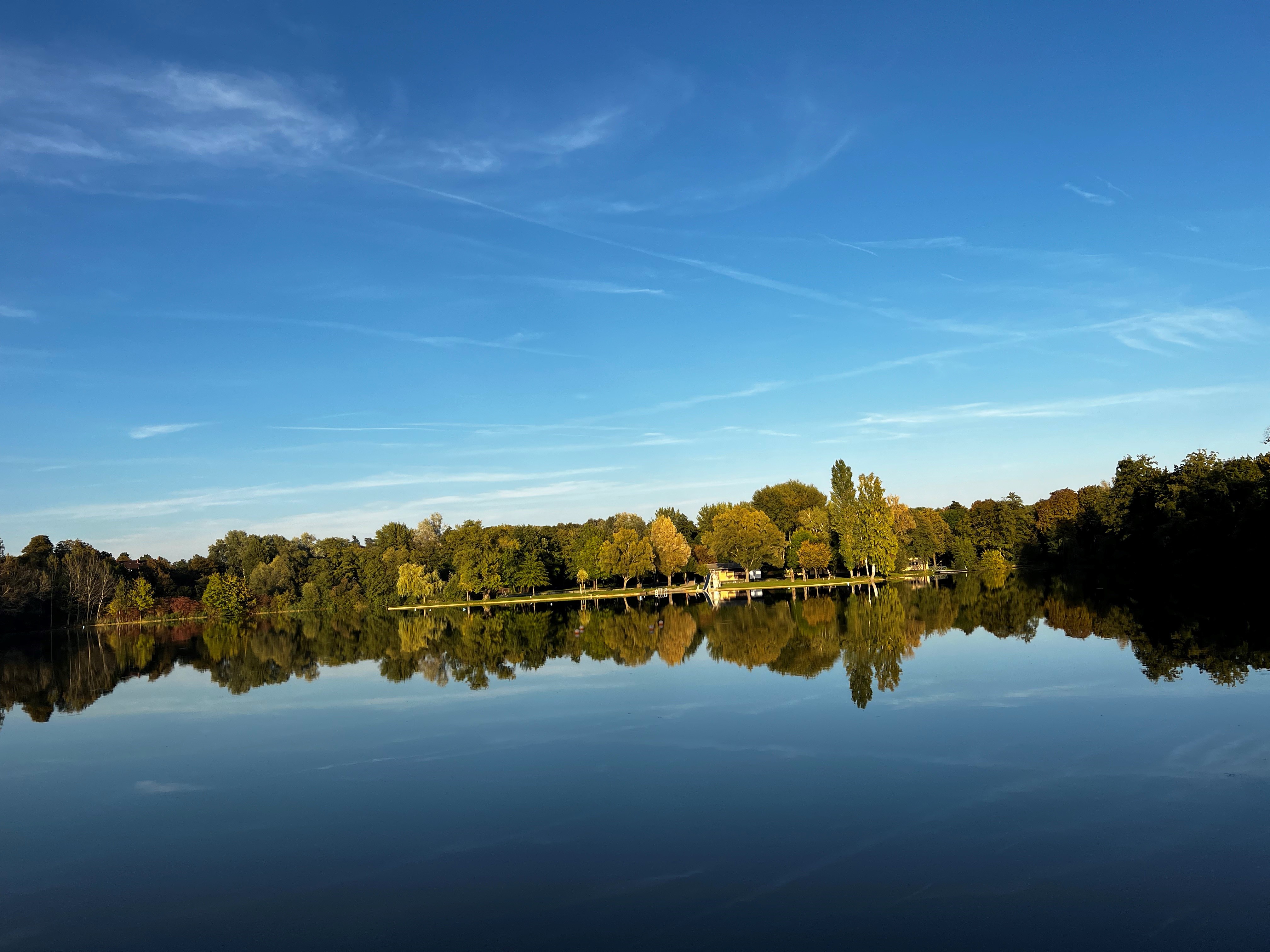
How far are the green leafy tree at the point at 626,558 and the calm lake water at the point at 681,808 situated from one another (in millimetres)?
67390

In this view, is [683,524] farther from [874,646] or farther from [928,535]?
[874,646]

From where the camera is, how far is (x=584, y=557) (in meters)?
104

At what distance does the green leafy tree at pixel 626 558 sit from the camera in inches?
3952

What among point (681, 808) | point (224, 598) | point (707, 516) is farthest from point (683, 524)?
point (681, 808)

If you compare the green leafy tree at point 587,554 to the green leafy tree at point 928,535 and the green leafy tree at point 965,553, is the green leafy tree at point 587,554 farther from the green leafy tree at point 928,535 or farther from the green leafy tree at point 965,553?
the green leafy tree at point 965,553

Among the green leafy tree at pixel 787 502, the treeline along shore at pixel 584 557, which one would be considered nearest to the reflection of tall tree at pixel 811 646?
the treeline along shore at pixel 584 557

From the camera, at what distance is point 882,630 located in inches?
1599

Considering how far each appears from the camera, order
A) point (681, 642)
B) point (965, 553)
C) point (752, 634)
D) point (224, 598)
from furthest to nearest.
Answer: point (965, 553)
point (224, 598)
point (752, 634)
point (681, 642)

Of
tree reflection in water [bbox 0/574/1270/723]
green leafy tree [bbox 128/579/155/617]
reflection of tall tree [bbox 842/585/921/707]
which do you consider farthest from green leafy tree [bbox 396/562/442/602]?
reflection of tall tree [bbox 842/585/921/707]

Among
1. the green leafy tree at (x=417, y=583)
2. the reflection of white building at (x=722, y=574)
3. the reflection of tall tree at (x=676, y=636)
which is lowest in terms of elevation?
the reflection of tall tree at (x=676, y=636)

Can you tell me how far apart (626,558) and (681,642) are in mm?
58115

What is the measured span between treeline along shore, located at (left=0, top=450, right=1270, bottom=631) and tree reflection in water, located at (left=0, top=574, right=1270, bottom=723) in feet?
63.0

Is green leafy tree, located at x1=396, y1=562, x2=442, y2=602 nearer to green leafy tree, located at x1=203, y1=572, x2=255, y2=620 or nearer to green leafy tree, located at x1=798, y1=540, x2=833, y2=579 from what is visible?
green leafy tree, located at x1=203, y1=572, x2=255, y2=620

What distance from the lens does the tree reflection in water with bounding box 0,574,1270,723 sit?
31.0 m
